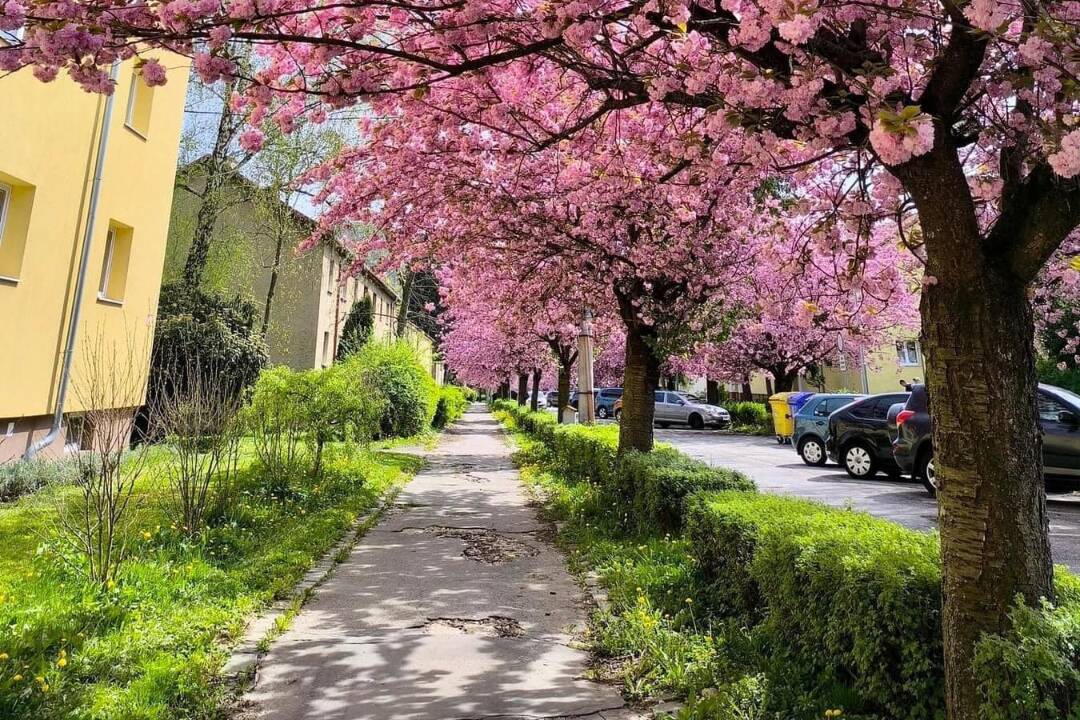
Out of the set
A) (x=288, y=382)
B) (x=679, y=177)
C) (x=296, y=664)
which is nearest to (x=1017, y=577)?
(x=296, y=664)

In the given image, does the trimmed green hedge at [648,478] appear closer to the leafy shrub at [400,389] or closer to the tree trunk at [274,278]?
the leafy shrub at [400,389]

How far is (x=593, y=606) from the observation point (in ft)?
15.7

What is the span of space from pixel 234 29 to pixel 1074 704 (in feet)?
13.6

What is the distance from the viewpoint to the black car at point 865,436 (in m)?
11.9

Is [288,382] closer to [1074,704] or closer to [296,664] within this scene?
[296,664]

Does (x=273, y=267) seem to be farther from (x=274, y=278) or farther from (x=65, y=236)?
(x=65, y=236)

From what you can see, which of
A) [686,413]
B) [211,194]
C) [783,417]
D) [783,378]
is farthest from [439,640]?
[686,413]

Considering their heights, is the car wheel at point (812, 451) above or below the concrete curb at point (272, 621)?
above

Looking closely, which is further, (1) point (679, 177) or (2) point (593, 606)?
(1) point (679, 177)

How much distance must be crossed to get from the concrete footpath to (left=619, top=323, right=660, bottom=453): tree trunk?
1.86 meters

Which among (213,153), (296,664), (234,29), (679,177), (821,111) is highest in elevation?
(213,153)

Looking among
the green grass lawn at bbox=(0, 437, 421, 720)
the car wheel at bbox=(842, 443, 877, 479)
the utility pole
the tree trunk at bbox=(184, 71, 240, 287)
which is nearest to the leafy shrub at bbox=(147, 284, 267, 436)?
the tree trunk at bbox=(184, 71, 240, 287)

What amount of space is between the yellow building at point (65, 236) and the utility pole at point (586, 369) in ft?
23.9

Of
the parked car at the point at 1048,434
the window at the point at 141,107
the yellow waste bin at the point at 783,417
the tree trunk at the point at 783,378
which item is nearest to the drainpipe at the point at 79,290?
the window at the point at 141,107
